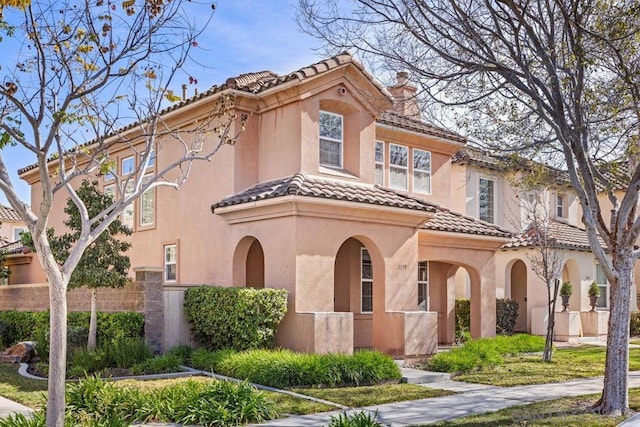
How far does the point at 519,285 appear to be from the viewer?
30672 millimetres

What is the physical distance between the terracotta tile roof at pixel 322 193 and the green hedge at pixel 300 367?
12.1ft

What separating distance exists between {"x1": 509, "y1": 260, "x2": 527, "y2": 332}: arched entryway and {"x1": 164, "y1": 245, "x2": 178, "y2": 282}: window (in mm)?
14932

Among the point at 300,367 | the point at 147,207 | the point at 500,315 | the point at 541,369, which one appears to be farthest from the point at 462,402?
the point at 500,315

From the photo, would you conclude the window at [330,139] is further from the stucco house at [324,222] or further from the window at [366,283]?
the window at [366,283]

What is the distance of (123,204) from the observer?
32.9 feet

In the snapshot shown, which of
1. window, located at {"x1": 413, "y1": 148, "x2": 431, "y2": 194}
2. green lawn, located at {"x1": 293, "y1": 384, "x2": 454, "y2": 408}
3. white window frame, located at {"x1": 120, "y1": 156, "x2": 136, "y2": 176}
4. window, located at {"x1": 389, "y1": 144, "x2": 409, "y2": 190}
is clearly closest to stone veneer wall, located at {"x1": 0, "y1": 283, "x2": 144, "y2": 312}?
white window frame, located at {"x1": 120, "y1": 156, "x2": 136, "y2": 176}

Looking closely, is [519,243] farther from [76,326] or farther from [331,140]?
[76,326]

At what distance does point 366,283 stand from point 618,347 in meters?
9.83

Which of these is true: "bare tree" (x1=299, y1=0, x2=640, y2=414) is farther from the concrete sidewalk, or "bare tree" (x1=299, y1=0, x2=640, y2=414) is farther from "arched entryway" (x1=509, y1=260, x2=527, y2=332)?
"arched entryway" (x1=509, y1=260, x2=527, y2=332)

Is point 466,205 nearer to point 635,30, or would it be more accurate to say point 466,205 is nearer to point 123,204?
point 635,30

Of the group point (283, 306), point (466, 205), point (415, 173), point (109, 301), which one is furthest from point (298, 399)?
point (466, 205)

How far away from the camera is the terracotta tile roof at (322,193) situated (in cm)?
1659

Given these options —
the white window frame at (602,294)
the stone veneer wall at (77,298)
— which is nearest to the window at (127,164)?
the stone veneer wall at (77,298)

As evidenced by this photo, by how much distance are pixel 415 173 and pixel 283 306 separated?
8.82m
